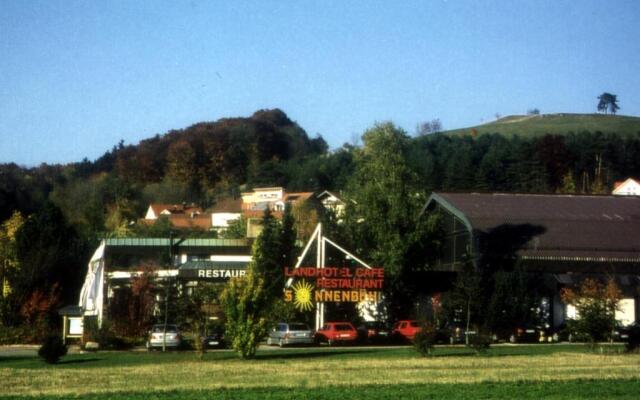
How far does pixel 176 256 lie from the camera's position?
287 ft

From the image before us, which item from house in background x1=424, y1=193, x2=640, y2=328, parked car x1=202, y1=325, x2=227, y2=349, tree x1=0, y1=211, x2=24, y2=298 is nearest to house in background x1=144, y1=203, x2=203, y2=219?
tree x1=0, y1=211, x2=24, y2=298

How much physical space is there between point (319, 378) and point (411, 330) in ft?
89.3

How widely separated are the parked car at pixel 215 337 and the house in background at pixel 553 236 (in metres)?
18.3

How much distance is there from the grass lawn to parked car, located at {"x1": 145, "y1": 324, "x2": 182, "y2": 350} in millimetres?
5366

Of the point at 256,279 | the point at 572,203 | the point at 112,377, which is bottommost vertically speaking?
the point at 112,377

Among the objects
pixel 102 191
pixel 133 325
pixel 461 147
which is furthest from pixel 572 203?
pixel 102 191

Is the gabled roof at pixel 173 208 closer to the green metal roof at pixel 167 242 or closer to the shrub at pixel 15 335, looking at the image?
the green metal roof at pixel 167 242

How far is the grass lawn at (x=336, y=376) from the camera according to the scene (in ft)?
81.3

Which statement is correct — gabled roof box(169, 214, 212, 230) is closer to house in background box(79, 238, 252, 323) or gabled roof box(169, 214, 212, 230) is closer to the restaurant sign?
house in background box(79, 238, 252, 323)

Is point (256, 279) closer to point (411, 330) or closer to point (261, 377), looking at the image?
point (261, 377)

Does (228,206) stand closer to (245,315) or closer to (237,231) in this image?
(237,231)

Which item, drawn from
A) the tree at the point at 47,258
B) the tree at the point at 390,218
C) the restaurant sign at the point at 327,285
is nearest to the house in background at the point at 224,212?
the tree at the point at 47,258

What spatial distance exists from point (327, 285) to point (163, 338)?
40.5ft

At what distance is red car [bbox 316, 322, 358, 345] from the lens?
177 ft
